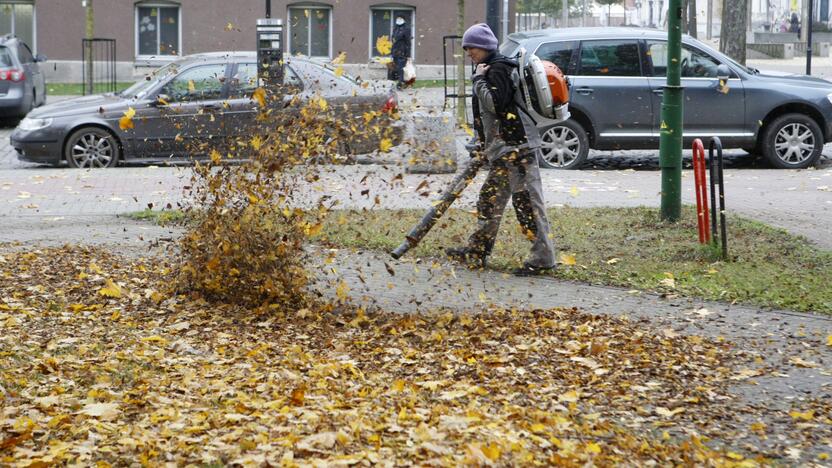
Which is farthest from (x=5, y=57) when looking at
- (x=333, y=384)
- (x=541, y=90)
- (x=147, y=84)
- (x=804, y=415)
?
(x=804, y=415)

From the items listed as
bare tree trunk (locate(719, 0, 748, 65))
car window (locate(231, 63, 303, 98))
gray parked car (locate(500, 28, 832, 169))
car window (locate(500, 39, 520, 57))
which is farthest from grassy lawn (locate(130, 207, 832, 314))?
bare tree trunk (locate(719, 0, 748, 65))

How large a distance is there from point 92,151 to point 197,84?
1.79 meters

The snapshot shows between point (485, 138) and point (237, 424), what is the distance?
4.28 metres

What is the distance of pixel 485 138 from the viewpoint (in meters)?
9.13

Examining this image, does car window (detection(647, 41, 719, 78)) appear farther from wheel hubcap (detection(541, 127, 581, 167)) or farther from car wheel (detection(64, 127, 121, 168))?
car wheel (detection(64, 127, 121, 168))

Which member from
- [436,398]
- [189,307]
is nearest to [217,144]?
[189,307]

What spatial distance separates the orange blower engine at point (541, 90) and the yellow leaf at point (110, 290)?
3208mm

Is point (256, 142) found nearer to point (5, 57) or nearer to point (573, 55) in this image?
point (573, 55)

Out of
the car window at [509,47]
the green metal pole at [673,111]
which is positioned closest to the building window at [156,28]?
the car window at [509,47]

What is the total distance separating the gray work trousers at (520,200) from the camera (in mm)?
8977

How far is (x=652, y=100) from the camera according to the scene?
52.3ft

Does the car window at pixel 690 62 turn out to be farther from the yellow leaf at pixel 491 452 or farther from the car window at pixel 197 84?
the yellow leaf at pixel 491 452

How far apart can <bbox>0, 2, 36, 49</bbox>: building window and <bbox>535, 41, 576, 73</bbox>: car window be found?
2135 cm

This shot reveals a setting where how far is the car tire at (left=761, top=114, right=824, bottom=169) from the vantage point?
16172 millimetres
